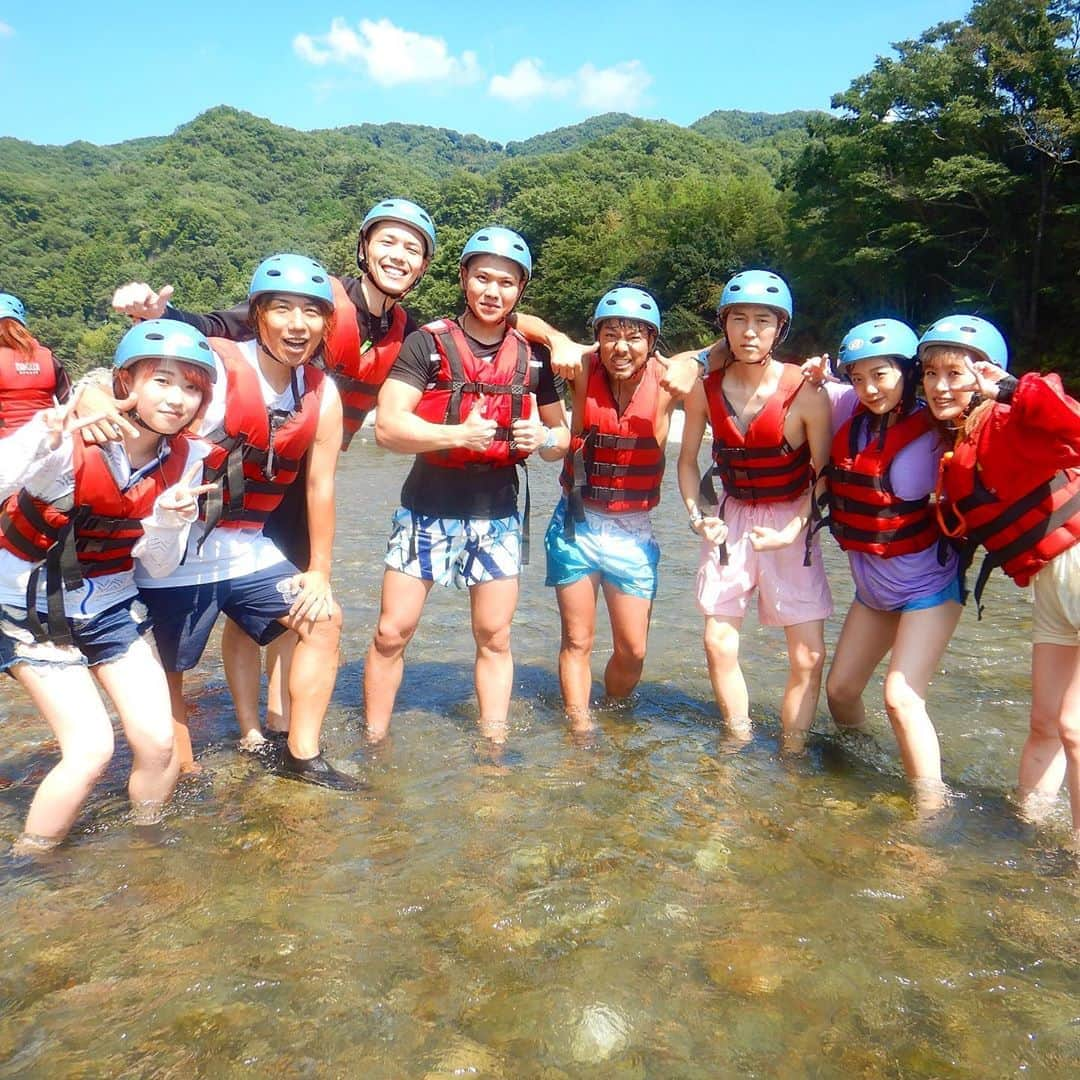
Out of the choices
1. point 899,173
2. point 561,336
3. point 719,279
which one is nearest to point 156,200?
point 719,279

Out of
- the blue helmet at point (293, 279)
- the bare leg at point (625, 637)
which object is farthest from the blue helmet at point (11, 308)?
the bare leg at point (625, 637)

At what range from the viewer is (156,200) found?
430 feet

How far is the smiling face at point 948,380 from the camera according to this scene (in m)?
4.19

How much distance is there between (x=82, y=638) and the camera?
3.73 meters

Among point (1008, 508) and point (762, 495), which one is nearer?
point (1008, 508)

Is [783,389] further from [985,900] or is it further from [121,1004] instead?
[121,1004]

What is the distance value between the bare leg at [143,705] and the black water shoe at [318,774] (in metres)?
0.72

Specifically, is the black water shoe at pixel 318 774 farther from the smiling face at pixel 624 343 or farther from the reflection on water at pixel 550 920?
the smiling face at pixel 624 343

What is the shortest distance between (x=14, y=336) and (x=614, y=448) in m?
4.22

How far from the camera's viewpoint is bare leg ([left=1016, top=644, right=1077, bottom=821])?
13.7 feet

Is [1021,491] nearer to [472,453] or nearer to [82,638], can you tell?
[472,453]

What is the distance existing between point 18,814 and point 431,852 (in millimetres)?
2085

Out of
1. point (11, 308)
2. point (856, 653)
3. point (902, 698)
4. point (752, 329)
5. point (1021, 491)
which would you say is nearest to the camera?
point (1021, 491)

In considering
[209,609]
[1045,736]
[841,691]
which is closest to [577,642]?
[841,691]
